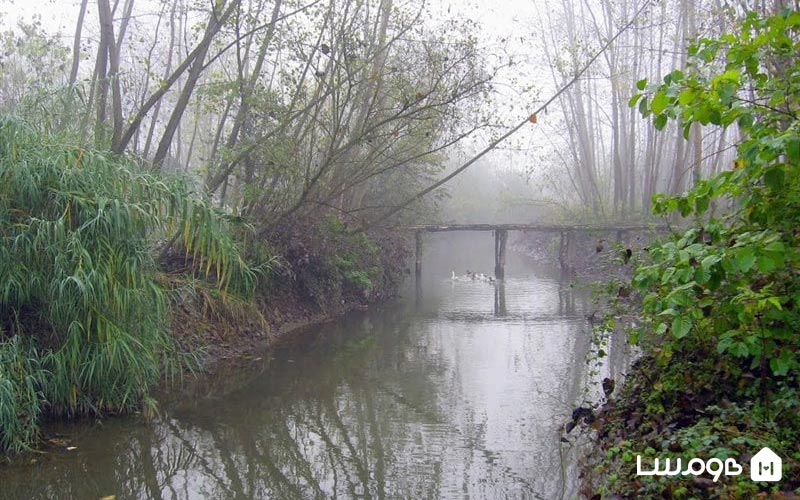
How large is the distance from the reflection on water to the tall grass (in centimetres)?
42

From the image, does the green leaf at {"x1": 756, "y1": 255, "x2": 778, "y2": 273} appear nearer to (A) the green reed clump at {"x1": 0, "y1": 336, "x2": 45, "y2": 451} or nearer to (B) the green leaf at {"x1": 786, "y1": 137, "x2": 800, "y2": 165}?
(B) the green leaf at {"x1": 786, "y1": 137, "x2": 800, "y2": 165}

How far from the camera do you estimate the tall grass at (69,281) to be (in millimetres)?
5777

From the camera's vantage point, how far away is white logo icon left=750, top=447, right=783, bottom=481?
123 inches

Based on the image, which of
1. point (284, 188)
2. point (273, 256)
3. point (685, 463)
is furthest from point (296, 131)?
point (685, 463)

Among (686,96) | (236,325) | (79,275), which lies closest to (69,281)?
(79,275)

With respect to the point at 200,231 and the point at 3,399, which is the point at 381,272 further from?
the point at 3,399

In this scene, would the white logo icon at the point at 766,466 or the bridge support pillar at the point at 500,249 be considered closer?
the white logo icon at the point at 766,466

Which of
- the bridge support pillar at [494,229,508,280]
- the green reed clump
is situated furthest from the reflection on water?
the bridge support pillar at [494,229,508,280]

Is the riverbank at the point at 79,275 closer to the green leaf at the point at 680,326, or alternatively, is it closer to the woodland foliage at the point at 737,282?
the woodland foliage at the point at 737,282

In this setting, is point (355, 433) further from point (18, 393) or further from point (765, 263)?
point (765, 263)

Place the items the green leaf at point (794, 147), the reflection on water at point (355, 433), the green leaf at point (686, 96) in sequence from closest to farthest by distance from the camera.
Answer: the green leaf at point (794, 147), the green leaf at point (686, 96), the reflection on water at point (355, 433)

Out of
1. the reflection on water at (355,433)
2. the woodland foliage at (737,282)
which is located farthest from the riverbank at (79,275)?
the woodland foliage at (737,282)

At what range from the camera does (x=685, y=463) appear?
3434 mm

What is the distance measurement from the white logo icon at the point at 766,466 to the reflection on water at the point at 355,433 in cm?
199
